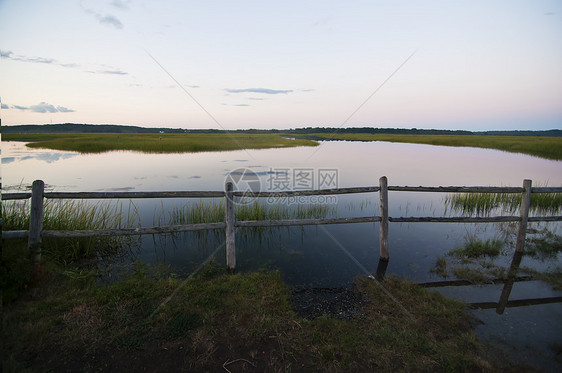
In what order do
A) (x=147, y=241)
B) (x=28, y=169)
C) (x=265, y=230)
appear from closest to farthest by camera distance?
(x=147, y=241) → (x=265, y=230) → (x=28, y=169)

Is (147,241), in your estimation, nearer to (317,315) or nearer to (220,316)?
(220,316)

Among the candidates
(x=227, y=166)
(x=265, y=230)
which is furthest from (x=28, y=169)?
(x=265, y=230)

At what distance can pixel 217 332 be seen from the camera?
14.2ft

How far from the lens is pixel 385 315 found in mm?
4875

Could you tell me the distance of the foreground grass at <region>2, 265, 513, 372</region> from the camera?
3736 millimetres

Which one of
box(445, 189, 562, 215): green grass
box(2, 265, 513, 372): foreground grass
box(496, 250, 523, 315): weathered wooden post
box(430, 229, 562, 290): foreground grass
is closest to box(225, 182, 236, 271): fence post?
box(2, 265, 513, 372): foreground grass

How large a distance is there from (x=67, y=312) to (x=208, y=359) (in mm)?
A: 2602

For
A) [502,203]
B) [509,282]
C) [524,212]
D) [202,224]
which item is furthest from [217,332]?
[502,203]

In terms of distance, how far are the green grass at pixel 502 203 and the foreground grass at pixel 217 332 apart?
9393 millimetres

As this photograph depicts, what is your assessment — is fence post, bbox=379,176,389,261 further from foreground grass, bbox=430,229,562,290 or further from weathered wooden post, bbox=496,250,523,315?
weathered wooden post, bbox=496,250,523,315

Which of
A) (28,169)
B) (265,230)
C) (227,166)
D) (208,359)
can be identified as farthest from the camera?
(227,166)

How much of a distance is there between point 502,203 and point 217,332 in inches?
563
